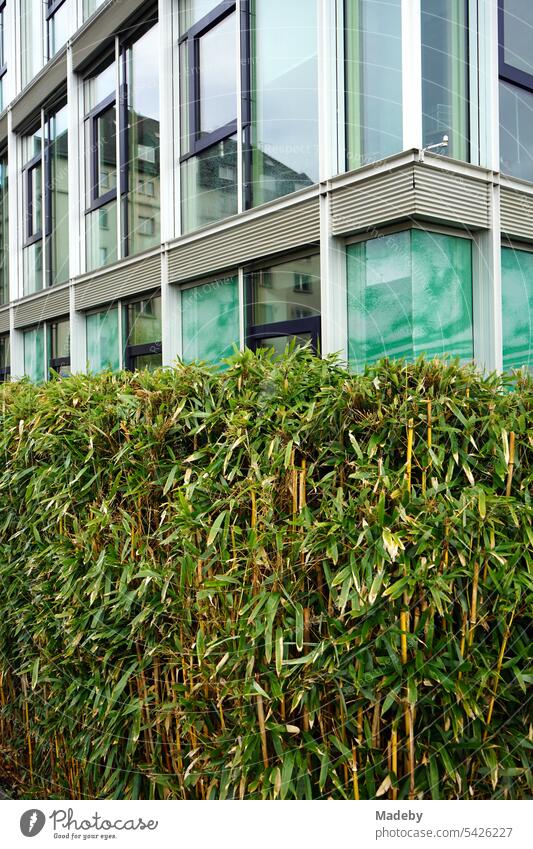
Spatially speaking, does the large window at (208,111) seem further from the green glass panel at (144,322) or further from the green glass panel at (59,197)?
the green glass panel at (59,197)

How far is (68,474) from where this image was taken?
106 inches

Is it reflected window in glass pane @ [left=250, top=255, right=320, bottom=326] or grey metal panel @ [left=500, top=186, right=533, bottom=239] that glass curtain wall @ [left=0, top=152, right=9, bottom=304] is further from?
grey metal panel @ [left=500, top=186, right=533, bottom=239]

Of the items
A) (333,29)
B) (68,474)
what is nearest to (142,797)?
(68,474)

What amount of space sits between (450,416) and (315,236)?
419 cm

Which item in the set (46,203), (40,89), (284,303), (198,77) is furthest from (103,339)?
(40,89)

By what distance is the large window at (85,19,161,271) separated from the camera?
8.37 metres

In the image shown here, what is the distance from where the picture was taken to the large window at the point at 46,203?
10.9m

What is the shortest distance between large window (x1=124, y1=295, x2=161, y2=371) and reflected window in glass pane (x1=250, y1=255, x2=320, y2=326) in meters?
1.93

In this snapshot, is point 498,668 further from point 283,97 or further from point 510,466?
point 283,97

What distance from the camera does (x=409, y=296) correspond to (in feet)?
16.8

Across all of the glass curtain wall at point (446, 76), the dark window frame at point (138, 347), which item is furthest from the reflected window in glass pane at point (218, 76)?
the glass curtain wall at point (446, 76)

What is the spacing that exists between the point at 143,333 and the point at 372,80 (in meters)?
4.26

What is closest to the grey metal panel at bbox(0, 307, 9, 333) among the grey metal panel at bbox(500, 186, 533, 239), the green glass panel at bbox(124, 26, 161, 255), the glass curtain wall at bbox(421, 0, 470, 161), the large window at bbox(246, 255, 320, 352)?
the green glass panel at bbox(124, 26, 161, 255)

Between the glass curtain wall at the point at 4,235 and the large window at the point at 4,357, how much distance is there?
725mm
